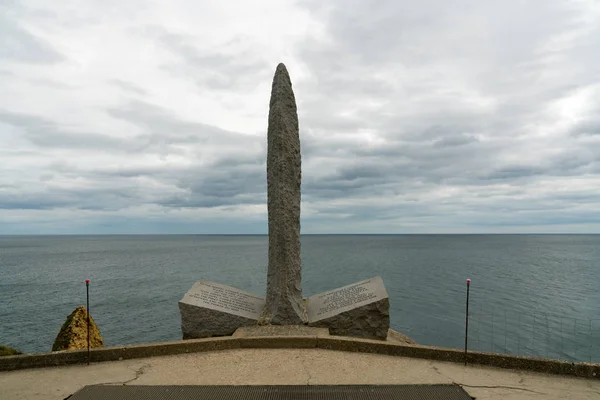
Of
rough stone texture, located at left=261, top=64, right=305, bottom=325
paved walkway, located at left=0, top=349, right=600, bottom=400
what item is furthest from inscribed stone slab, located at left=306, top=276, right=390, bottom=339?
paved walkway, located at left=0, top=349, right=600, bottom=400

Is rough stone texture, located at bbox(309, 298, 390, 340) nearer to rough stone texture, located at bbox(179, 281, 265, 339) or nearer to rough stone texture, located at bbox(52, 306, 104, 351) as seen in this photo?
rough stone texture, located at bbox(179, 281, 265, 339)

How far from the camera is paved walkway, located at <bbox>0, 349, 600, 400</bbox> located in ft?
17.0

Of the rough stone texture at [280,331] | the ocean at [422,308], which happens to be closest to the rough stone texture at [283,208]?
the rough stone texture at [280,331]

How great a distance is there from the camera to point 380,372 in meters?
5.73

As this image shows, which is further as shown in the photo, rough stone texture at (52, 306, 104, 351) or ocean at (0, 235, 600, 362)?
ocean at (0, 235, 600, 362)

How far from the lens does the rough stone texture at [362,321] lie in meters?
8.16

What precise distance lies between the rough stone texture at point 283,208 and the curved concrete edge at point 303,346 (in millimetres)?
1440

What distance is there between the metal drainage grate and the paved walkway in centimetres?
27

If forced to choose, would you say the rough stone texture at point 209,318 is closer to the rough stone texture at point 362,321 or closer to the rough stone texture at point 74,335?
the rough stone texture at point 362,321

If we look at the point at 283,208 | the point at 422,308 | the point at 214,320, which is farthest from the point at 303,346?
the point at 422,308

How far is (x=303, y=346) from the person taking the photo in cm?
693

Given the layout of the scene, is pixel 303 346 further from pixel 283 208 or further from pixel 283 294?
pixel 283 208

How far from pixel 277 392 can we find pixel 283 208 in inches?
174

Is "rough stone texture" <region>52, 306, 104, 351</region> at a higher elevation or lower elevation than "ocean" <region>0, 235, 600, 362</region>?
higher
